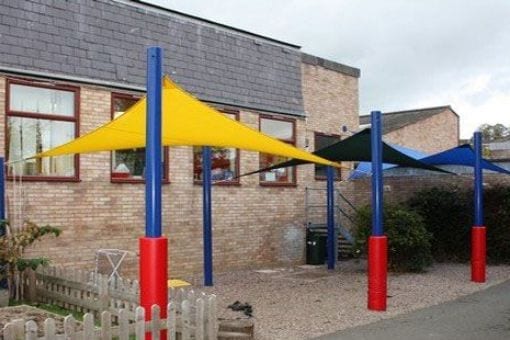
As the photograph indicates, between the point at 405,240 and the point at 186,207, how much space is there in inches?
185

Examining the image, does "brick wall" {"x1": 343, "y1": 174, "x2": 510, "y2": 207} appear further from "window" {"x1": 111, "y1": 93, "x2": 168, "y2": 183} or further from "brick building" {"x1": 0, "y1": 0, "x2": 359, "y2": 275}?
"window" {"x1": 111, "y1": 93, "x2": 168, "y2": 183}

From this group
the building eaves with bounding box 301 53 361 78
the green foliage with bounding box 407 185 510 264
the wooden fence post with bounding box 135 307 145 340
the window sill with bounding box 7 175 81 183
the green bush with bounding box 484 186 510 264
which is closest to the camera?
the wooden fence post with bounding box 135 307 145 340

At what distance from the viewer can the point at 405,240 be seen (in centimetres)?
1273

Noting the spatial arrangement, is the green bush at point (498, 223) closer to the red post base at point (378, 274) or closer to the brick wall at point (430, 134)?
the red post base at point (378, 274)

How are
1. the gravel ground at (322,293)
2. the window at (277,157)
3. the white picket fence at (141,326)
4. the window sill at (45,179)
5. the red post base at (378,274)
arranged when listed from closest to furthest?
the white picket fence at (141,326)
the gravel ground at (322,293)
the red post base at (378,274)
the window sill at (45,179)
the window at (277,157)

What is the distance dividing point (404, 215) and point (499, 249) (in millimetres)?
3194

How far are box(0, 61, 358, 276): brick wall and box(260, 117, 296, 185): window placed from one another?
0.19 meters

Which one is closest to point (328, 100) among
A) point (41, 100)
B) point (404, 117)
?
point (41, 100)

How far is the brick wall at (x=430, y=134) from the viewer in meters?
23.8

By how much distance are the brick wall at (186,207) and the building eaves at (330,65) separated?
0.47 ft

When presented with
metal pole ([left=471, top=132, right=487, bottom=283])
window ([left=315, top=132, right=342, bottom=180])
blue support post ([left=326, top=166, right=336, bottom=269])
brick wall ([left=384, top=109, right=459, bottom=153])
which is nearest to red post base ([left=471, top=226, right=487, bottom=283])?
→ metal pole ([left=471, top=132, right=487, bottom=283])

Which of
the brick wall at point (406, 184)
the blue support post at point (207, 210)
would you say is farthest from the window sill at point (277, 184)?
the blue support post at point (207, 210)

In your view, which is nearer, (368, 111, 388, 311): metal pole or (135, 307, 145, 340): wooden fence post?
(135, 307, 145, 340): wooden fence post

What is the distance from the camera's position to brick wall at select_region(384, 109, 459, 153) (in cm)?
2384
